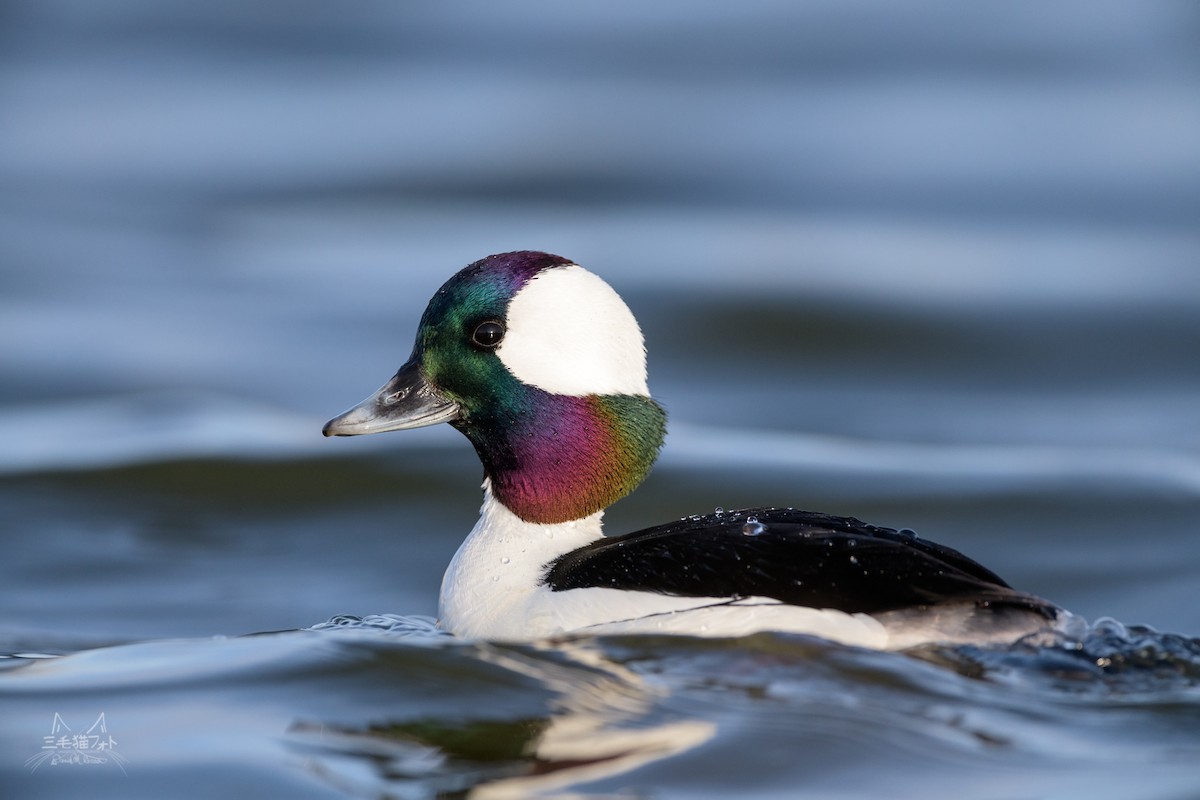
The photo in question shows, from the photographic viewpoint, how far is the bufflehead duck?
487 centimetres

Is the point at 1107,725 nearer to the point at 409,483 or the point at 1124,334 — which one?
the point at 409,483

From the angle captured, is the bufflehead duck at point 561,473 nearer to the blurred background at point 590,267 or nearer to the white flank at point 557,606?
the white flank at point 557,606

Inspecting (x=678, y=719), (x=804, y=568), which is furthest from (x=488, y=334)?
(x=678, y=719)

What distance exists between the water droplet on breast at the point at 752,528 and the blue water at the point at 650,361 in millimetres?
365

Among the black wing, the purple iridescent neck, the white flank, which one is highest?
the purple iridescent neck

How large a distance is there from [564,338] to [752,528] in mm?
929

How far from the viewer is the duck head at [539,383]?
5.52 metres

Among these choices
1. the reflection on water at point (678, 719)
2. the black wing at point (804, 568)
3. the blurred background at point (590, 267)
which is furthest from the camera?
the blurred background at point (590, 267)

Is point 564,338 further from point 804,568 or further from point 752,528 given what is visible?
point 804,568

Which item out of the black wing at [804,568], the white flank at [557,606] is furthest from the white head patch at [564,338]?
the black wing at [804,568]

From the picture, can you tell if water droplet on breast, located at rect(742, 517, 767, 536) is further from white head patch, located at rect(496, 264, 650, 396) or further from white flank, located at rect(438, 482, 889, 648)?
white head patch, located at rect(496, 264, 650, 396)

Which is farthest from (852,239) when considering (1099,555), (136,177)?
(136,177)

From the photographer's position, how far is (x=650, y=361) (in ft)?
33.5

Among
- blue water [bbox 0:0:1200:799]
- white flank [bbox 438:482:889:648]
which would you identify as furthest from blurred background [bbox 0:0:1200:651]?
white flank [bbox 438:482:889:648]
